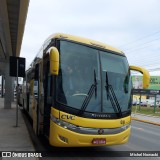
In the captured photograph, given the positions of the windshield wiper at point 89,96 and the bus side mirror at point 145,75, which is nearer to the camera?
the windshield wiper at point 89,96

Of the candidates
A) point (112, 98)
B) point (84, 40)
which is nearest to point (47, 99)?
point (112, 98)

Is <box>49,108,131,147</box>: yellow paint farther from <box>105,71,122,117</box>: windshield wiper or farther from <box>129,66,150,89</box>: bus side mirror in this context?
<box>129,66,150,89</box>: bus side mirror

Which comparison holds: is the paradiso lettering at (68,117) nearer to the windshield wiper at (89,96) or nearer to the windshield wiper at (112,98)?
the windshield wiper at (89,96)

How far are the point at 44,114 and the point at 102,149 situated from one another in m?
2.14

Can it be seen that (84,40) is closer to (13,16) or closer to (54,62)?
(54,62)

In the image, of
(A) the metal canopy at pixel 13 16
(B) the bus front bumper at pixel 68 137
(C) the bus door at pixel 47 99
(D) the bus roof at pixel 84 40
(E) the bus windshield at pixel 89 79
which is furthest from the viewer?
(A) the metal canopy at pixel 13 16

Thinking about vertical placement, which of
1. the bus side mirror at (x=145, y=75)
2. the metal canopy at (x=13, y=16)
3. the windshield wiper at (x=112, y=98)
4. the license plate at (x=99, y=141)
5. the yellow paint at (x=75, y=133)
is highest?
the metal canopy at (x=13, y=16)

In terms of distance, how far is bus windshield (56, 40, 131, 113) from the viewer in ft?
27.3

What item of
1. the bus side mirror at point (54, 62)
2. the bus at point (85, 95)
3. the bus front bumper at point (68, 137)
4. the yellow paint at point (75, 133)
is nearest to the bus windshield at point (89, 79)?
the bus at point (85, 95)

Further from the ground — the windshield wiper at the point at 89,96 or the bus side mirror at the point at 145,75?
the bus side mirror at the point at 145,75

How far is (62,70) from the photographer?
27.8 feet

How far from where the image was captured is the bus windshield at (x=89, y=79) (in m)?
8.34

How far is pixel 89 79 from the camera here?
862 cm

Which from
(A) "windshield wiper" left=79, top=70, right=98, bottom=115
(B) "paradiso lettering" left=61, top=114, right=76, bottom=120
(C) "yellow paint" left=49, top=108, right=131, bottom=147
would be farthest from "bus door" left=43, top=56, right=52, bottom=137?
(A) "windshield wiper" left=79, top=70, right=98, bottom=115
